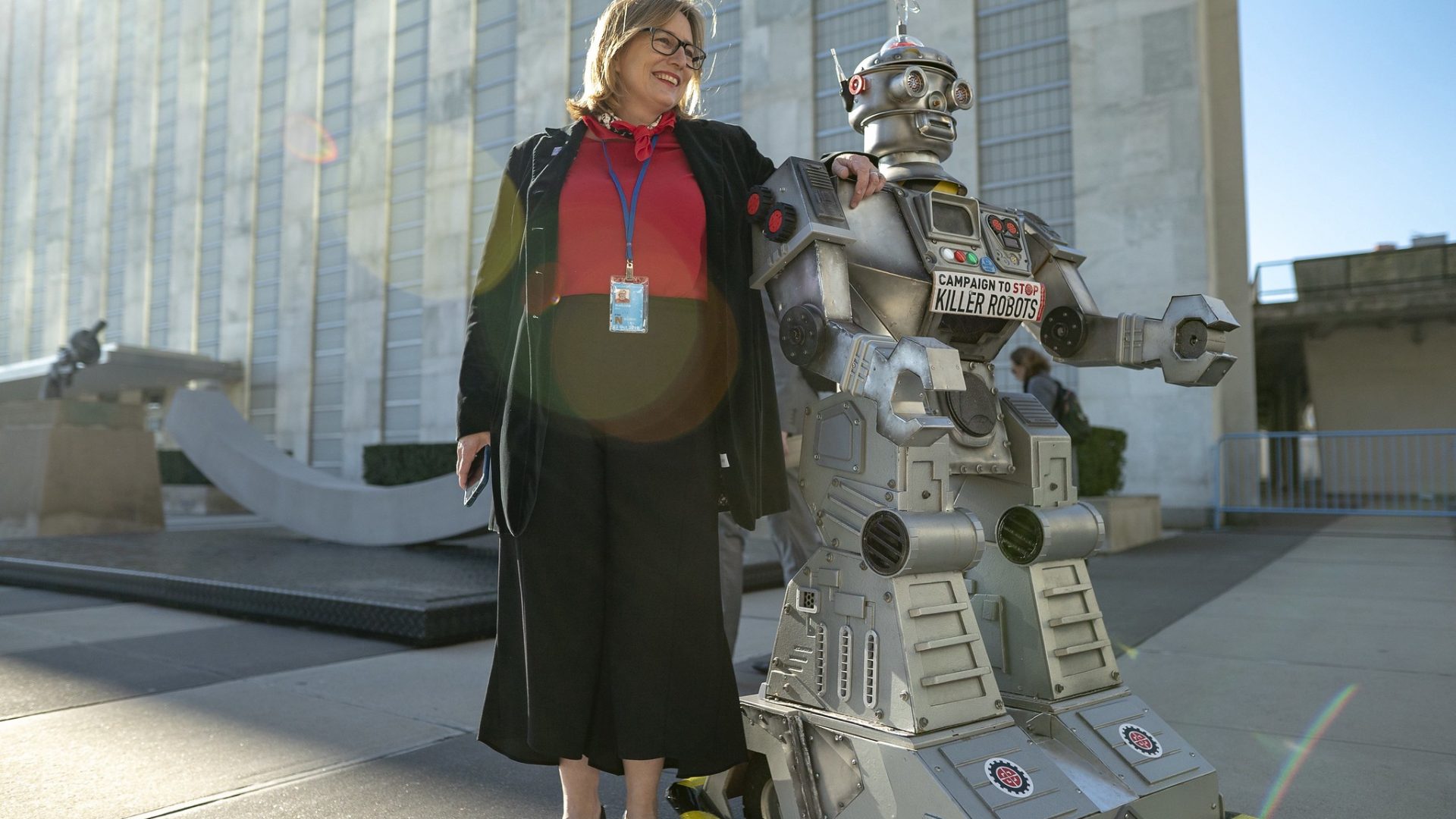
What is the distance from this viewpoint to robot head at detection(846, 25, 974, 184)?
2.33 meters

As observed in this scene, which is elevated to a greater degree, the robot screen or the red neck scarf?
the red neck scarf

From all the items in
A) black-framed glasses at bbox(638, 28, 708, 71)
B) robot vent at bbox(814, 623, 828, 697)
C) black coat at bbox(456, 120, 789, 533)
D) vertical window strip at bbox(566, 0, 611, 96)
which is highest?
vertical window strip at bbox(566, 0, 611, 96)

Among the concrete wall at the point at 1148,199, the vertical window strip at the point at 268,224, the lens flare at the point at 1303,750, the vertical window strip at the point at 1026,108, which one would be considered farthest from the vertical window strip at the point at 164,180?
the lens flare at the point at 1303,750

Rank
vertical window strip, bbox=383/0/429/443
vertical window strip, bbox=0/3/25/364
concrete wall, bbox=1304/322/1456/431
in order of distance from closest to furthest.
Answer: concrete wall, bbox=1304/322/1456/431 → vertical window strip, bbox=383/0/429/443 → vertical window strip, bbox=0/3/25/364

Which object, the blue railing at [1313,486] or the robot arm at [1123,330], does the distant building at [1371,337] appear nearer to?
the blue railing at [1313,486]

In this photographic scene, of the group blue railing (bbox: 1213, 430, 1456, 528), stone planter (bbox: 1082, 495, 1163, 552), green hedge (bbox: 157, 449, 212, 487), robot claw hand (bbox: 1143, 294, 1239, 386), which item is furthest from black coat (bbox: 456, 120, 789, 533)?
green hedge (bbox: 157, 449, 212, 487)

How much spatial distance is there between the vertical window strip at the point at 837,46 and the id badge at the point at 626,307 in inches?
460

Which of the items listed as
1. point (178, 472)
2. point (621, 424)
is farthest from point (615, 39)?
point (178, 472)

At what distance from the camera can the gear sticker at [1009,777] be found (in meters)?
1.61

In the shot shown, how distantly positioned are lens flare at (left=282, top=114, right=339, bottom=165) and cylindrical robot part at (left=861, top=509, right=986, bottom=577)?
66.6ft

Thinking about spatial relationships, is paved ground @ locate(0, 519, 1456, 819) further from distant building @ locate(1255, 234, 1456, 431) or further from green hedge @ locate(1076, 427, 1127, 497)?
distant building @ locate(1255, 234, 1456, 431)

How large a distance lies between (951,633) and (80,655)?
3915 millimetres

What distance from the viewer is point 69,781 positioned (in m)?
2.30

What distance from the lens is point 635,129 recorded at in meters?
1.86
